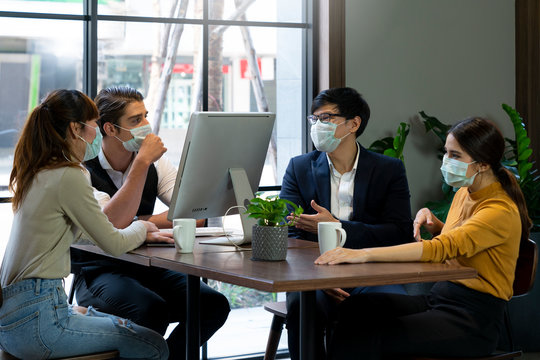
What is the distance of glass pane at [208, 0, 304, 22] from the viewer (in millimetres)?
3766

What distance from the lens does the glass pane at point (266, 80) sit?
379 cm

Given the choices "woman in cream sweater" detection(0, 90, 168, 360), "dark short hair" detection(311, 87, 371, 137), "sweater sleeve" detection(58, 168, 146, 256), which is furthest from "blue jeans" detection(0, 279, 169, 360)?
"dark short hair" detection(311, 87, 371, 137)

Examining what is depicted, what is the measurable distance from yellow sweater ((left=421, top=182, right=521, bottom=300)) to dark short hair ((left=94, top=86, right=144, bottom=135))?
1416mm

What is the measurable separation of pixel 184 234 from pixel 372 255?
0.59m

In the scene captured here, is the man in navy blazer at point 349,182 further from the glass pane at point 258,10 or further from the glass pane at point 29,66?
the glass pane at point 29,66

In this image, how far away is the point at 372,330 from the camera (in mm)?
2100

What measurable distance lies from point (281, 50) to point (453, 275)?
7.49 feet

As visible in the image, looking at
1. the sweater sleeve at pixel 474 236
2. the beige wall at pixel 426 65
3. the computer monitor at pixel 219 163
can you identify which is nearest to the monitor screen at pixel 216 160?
the computer monitor at pixel 219 163

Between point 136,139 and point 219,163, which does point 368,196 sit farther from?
point 136,139

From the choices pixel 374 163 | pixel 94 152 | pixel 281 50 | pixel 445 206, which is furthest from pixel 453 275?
pixel 281 50

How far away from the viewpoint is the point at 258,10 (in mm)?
3850

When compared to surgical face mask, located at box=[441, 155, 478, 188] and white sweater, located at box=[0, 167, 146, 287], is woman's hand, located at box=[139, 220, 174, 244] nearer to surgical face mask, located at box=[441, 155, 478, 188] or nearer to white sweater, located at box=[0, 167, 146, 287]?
white sweater, located at box=[0, 167, 146, 287]

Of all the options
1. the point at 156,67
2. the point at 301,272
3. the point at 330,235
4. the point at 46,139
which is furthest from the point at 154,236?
the point at 156,67

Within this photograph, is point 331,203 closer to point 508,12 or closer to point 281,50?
point 281,50
